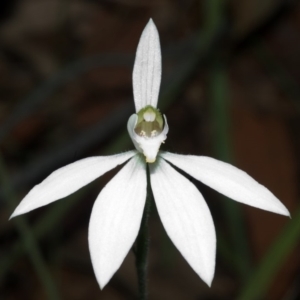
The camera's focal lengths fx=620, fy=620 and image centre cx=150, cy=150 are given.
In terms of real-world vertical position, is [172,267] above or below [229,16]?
below

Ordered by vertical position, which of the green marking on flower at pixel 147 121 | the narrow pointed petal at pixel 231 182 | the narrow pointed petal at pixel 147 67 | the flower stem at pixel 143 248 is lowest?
the flower stem at pixel 143 248

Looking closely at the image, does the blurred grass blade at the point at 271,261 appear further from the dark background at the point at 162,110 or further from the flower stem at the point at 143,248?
the dark background at the point at 162,110

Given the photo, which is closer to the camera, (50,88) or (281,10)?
(50,88)

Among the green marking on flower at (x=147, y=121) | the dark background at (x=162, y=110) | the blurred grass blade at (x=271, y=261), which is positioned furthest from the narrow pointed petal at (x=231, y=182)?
the dark background at (x=162, y=110)

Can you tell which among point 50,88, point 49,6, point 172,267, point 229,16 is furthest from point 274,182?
point 49,6

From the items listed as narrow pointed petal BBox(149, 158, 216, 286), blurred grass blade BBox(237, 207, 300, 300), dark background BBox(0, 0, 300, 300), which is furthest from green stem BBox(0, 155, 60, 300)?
narrow pointed petal BBox(149, 158, 216, 286)

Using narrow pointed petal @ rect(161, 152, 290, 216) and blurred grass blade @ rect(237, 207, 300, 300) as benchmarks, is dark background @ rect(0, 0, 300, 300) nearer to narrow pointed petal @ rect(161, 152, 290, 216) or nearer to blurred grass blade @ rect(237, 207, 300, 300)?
blurred grass blade @ rect(237, 207, 300, 300)

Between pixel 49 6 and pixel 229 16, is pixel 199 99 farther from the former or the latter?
pixel 49 6
